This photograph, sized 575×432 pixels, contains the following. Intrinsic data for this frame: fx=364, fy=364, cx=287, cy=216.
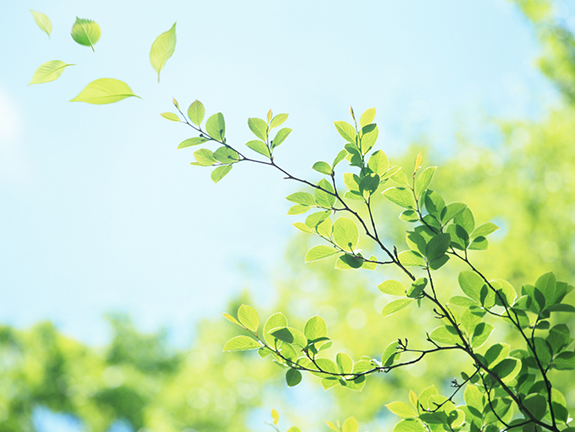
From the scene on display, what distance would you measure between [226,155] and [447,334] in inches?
16.8

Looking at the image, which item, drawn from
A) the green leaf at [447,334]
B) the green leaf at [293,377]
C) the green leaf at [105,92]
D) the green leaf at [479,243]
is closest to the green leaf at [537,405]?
the green leaf at [447,334]

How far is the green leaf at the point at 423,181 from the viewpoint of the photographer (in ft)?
1.78

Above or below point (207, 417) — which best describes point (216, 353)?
above

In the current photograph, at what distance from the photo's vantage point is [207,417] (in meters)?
5.01

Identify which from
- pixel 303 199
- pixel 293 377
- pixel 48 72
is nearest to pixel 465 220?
pixel 303 199

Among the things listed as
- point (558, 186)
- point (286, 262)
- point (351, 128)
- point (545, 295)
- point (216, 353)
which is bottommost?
point (545, 295)

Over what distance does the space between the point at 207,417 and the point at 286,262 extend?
2.44 m

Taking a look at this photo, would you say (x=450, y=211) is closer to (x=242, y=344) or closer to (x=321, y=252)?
(x=321, y=252)

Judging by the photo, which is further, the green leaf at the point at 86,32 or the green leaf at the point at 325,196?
the green leaf at the point at 325,196

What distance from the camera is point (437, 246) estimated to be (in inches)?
19.7

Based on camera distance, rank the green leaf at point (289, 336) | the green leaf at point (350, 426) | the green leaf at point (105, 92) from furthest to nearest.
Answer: the green leaf at point (350, 426) → the green leaf at point (289, 336) → the green leaf at point (105, 92)

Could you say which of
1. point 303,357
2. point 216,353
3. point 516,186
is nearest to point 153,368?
point 216,353

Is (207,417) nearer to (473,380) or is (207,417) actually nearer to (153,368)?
(153,368)

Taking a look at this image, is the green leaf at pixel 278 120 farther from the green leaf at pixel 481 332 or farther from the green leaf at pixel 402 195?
the green leaf at pixel 481 332
